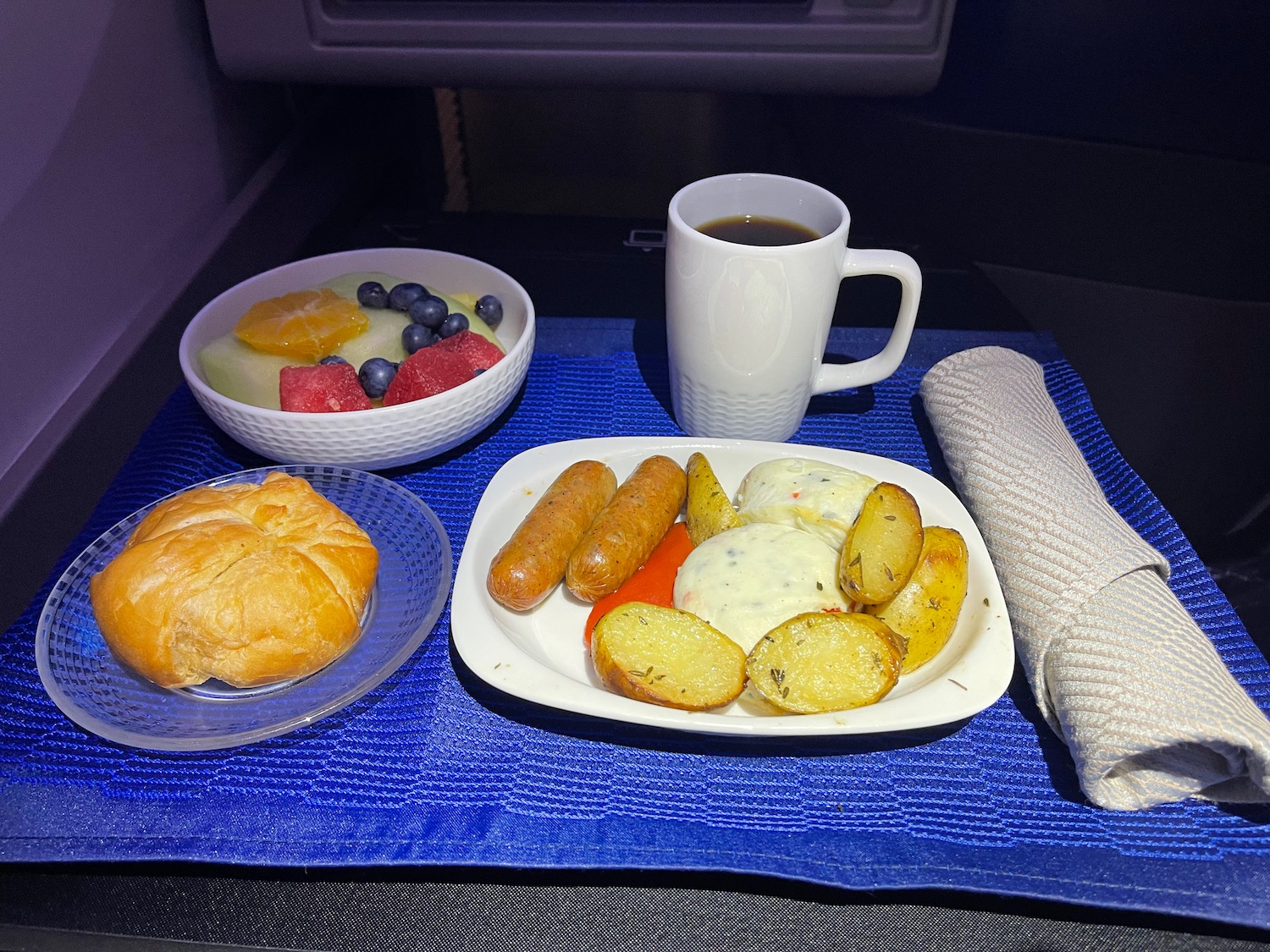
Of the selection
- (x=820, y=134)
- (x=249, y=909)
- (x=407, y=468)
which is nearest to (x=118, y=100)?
(x=407, y=468)

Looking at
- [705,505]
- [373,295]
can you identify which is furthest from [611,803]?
[373,295]

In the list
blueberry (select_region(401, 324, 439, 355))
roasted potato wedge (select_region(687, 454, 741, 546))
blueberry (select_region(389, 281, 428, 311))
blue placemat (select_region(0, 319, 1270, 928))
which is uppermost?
blueberry (select_region(389, 281, 428, 311))

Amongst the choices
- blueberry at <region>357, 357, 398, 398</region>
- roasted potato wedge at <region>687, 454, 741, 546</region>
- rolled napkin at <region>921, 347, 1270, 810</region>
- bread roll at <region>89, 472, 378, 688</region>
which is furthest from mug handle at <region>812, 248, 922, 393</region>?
bread roll at <region>89, 472, 378, 688</region>

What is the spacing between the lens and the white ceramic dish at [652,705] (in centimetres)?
75

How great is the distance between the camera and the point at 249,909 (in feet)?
2.42

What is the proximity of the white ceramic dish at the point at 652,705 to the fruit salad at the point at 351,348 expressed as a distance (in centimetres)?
18

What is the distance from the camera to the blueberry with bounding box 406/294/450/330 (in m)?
1.19

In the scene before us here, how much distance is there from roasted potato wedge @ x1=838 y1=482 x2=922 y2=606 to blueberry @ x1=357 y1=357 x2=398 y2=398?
63cm

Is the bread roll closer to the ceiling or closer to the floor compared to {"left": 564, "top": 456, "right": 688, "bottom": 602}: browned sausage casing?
closer to the ceiling

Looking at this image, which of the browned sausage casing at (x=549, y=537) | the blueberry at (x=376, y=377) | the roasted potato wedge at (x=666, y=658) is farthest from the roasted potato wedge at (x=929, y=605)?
the blueberry at (x=376, y=377)

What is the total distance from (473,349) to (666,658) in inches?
21.7

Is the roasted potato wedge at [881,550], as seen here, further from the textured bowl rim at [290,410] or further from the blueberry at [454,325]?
the blueberry at [454,325]

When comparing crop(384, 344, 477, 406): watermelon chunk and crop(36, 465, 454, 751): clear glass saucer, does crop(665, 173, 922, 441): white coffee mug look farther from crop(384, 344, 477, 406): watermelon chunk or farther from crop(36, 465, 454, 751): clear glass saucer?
crop(36, 465, 454, 751): clear glass saucer

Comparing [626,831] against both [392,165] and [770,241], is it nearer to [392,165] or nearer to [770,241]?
[770,241]
